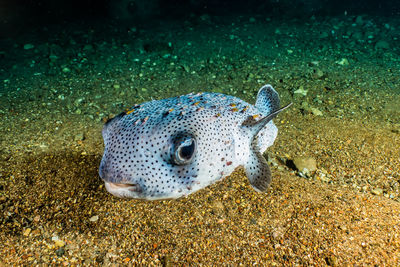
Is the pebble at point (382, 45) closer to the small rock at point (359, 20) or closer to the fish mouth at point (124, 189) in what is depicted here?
the small rock at point (359, 20)

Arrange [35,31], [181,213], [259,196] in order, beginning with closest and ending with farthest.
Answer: [181,213], [259,196], [35,31]

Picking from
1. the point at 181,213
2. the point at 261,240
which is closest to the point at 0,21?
the point at 181,213

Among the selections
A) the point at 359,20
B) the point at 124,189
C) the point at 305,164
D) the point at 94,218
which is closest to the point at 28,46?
the point at 94,218

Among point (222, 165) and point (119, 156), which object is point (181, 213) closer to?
point (222, 165)

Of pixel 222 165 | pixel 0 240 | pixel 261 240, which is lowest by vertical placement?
pixel 0 240

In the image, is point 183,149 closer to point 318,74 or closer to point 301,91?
point 301,91

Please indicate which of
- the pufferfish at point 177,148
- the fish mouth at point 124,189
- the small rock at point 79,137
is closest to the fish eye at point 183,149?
the pufferfish at point 177,148

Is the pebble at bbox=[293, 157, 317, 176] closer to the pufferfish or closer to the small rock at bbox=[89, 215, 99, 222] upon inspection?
the pufferfish
